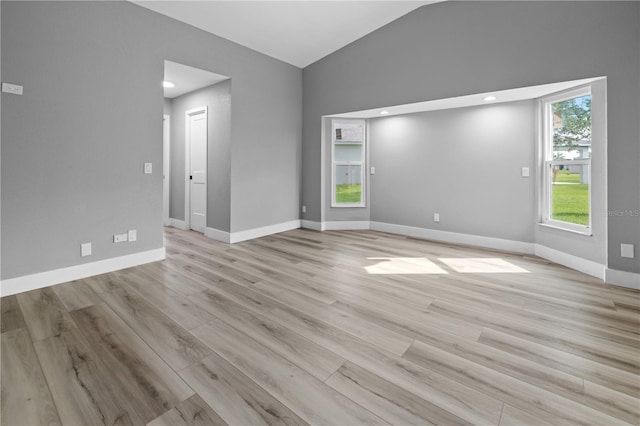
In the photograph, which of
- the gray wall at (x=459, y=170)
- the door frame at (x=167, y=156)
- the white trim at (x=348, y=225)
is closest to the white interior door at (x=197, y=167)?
the door frame at (x=167, y=156)

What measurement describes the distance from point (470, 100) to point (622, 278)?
279 centimetres

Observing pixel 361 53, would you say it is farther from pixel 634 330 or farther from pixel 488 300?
pixel 634 330

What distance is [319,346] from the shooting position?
1.89 metres

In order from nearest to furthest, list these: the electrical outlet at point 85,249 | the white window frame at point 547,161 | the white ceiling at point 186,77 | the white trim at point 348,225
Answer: the electrical outlet at point 85,249
the white window frame at point 547,161
the white ceiling at point 186,77
the white trim at point 348,225

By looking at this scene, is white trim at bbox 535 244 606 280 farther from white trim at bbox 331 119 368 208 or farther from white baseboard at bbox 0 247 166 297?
white baseboard at bbox 0 247 166 297

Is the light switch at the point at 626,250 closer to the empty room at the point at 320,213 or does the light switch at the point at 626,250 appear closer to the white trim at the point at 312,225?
the empty room at the point at 320,213

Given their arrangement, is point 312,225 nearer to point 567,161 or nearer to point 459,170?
point 459,170

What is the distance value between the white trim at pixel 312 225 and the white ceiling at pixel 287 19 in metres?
3.16

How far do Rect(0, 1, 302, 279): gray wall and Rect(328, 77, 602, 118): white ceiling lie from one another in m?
2.70

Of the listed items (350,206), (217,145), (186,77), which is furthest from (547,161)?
(186,77)

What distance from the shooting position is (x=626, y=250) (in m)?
2.93

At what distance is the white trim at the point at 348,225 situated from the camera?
5.91 m

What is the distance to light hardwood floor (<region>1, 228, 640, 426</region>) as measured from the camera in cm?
137

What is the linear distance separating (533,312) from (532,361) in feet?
2.63
